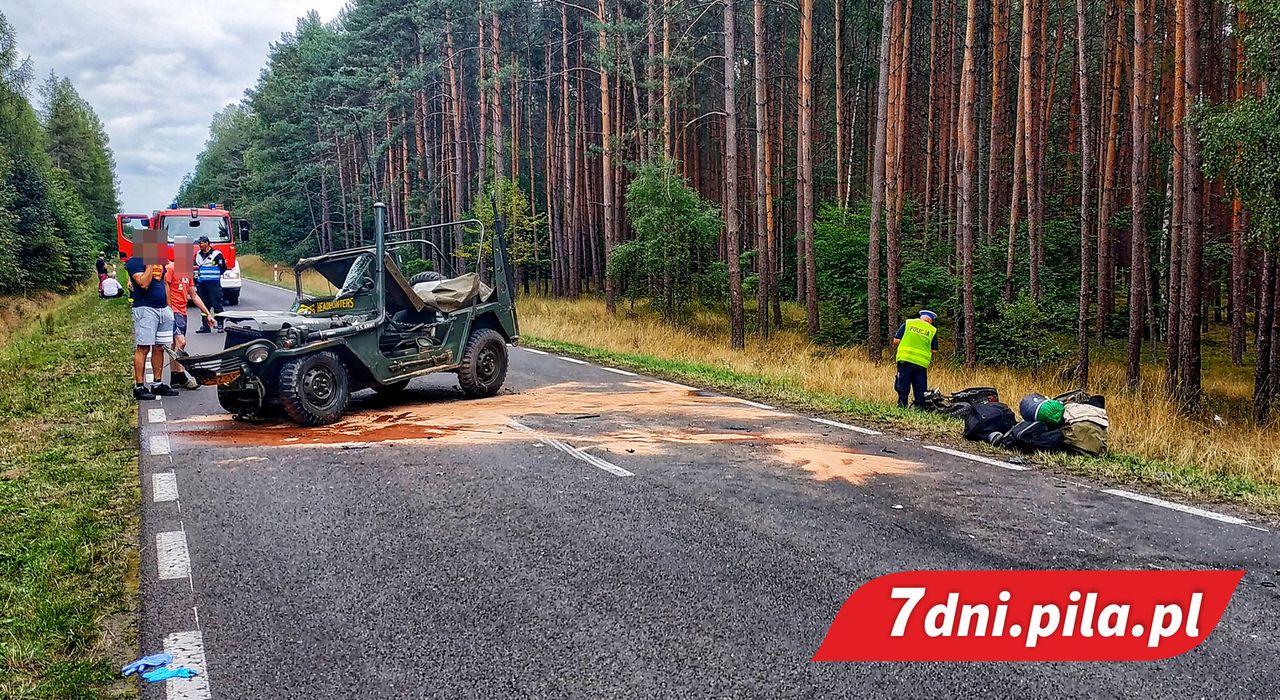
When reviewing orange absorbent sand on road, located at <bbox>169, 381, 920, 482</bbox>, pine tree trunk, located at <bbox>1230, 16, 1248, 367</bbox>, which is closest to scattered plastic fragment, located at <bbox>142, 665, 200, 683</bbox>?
orange absorbent sand on road, located at <bbox>169, 381, 920, 482</bbox>

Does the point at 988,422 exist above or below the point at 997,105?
below

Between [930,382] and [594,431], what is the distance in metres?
8.01

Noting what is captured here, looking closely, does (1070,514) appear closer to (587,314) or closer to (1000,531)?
(1000,531)

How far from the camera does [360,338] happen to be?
10.0m

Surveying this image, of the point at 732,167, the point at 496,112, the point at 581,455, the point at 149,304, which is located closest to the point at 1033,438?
the point at 581,455

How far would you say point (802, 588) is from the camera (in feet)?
15.3

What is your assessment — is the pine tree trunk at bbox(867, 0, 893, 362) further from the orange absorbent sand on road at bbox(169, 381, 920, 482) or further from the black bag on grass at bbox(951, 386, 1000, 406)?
the orange absorbent sand on road at bbox(169, 381, 920, 482)

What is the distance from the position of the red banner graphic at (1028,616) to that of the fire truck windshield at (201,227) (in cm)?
2806

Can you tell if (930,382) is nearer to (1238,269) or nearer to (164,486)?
(1238,269)

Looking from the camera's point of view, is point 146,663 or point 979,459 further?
point 979,459

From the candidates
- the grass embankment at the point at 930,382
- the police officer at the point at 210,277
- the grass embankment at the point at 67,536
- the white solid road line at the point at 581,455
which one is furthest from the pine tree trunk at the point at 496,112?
the white solid road line at the point at 581,455

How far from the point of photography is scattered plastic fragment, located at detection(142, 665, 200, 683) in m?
3.69

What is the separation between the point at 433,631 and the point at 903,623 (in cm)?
221

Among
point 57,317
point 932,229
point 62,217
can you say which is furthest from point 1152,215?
point 62,217
